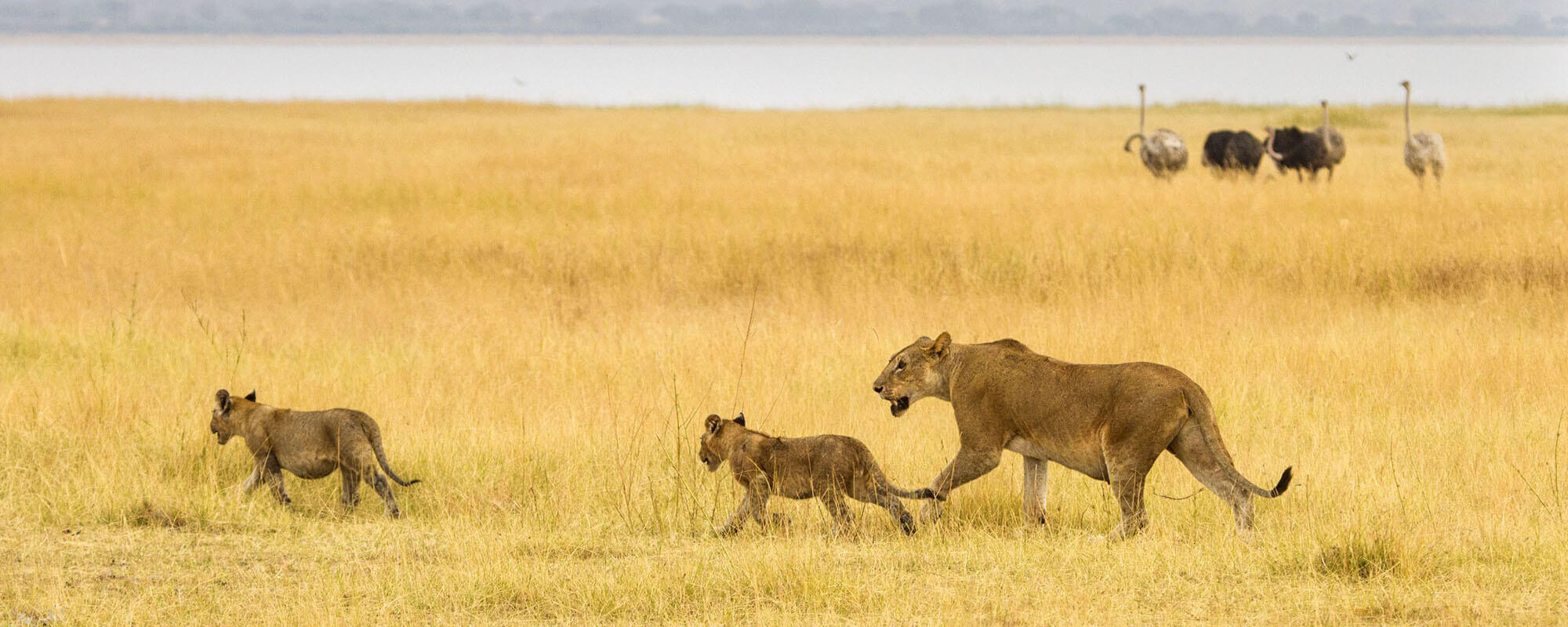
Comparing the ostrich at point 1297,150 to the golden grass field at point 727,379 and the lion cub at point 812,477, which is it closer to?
the golden grass field at point 727,379

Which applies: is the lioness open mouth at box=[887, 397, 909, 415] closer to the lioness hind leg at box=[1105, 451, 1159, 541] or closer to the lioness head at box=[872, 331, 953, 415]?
the lioness head at box=[872, 331, 953, 415]

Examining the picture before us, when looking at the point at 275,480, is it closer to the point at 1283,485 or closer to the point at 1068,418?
the point at 1068,418

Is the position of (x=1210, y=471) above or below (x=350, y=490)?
above

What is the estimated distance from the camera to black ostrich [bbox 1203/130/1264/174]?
71.4 ft

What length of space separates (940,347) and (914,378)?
0.17m

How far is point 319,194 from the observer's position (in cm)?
1786

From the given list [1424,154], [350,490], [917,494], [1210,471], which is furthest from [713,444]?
[1424,154]

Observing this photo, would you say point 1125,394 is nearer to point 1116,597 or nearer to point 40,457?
point 1116,597

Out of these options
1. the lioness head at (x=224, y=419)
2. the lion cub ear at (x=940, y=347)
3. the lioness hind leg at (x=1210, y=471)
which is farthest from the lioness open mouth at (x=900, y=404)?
the lioness head at (x=224, y=419)

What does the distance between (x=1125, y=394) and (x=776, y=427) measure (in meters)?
2.70

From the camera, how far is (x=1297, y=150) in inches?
820

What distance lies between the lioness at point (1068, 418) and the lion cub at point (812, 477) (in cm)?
21

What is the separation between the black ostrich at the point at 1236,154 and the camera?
21752 millimetres

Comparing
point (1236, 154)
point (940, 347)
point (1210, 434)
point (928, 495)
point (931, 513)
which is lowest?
point (931, 513)
